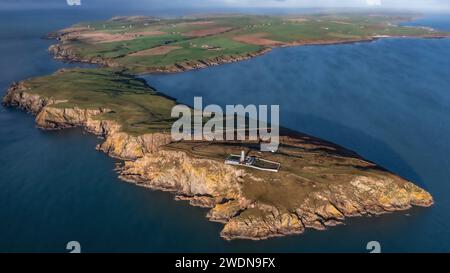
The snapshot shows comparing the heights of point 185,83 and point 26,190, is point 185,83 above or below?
above

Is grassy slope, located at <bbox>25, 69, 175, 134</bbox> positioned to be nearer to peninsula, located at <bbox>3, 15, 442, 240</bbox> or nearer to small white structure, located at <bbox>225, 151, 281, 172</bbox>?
peninsula, located at <bbox>3, 15, 442, 240</bbox>

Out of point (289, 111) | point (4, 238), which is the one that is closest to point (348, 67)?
point (289, 111)

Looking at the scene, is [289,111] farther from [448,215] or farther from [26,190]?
[26,190]

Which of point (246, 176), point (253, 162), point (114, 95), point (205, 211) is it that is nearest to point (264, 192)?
point (246, 176)
